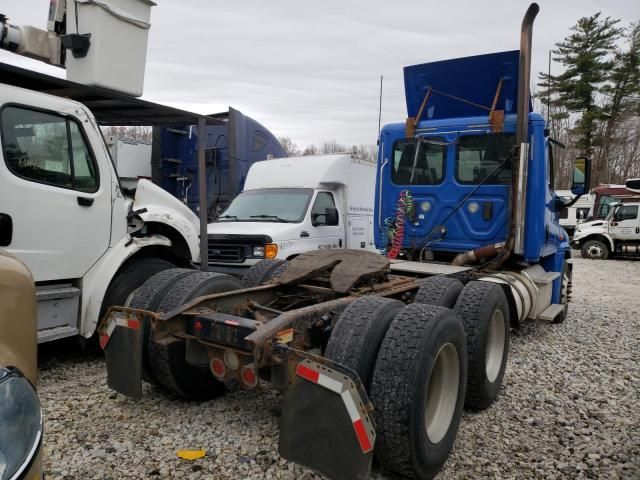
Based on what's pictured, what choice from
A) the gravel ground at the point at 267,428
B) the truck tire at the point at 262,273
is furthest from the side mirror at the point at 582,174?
the truck tire at the point at 262,273

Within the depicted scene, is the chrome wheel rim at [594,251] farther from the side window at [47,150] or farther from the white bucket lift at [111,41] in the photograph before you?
the side window at [47,150]

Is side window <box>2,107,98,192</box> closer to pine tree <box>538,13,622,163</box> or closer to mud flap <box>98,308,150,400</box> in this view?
mud flap <box>98,308,150,400</box>

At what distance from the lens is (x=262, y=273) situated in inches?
203

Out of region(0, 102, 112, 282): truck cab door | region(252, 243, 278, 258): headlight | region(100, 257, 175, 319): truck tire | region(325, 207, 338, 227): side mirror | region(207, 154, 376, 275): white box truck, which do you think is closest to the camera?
region(0, 102, 112, 282): truck cab door

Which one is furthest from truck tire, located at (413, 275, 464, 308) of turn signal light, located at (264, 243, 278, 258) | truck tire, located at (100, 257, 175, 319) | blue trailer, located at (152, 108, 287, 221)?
blue trailer, located at (152, 108, 287, 221)

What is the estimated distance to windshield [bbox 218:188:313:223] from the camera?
816cm

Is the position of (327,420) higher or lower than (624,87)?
lower

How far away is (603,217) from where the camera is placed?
2231 cm

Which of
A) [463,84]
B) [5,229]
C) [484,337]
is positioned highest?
[463,84]

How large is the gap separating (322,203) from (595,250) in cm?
1613

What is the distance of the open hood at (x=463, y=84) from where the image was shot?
6.25 m

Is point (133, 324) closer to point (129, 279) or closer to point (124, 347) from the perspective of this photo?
point (124, 347)

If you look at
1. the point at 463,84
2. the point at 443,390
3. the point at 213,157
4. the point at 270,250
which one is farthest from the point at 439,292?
the point at 213,157

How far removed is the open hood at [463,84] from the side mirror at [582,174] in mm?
1384
